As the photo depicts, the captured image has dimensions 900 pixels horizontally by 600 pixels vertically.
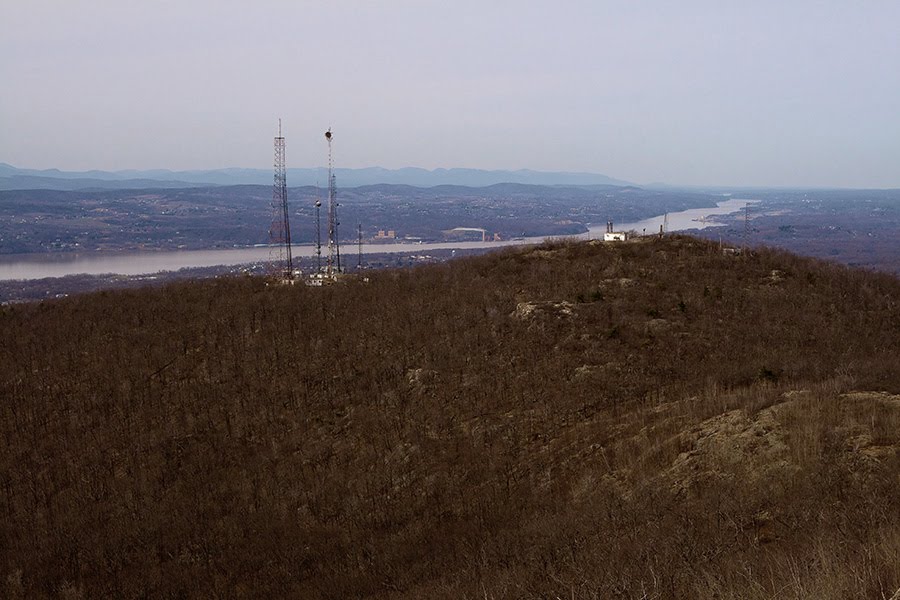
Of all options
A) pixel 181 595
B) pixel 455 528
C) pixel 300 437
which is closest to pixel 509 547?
pixel 455 528

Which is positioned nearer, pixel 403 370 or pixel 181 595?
pixel 181 595

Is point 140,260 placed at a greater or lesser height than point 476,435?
lesser

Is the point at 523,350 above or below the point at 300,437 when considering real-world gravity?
above

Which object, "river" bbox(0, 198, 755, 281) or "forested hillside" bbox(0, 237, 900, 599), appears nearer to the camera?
"forested hillside" bbox(0, 237, 900, 599)

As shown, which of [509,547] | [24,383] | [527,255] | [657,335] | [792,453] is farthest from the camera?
[527,255]

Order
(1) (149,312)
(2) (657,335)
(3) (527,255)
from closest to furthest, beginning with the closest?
(2) (657,335) < (1) (149,312) < (3) (527,255)

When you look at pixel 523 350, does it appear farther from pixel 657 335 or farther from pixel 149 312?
pixel 149 312

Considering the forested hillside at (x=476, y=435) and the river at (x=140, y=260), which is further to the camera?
the river at (x=140, y=260)

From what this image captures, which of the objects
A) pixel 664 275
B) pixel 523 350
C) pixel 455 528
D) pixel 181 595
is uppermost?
pixel 664 275
